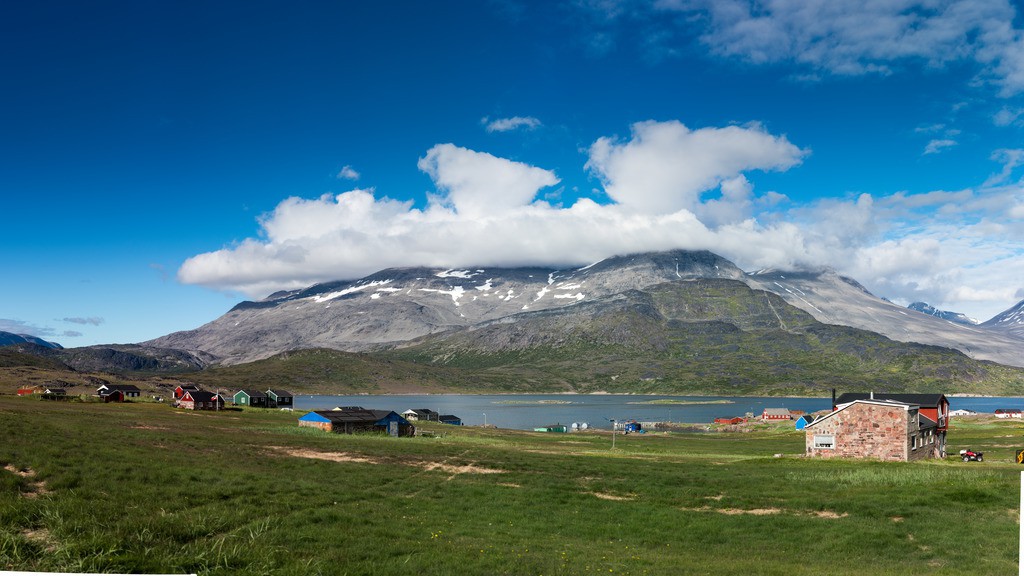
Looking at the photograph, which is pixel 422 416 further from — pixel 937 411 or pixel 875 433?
pixel 937 411

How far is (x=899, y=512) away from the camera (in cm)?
3616

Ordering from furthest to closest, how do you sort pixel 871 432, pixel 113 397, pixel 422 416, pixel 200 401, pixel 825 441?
pixel 422 416, pixel 113 397, pixel 200 401, pixel 825 441, pixel 871 432

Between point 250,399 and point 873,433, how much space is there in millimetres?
144403

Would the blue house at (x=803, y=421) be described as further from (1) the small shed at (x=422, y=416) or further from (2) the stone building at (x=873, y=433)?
(1) the small shed at (x=422, y=416)

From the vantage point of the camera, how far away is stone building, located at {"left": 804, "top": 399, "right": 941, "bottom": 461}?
236ft

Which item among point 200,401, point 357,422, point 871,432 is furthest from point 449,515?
point 200,401

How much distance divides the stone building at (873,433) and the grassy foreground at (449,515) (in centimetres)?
1930

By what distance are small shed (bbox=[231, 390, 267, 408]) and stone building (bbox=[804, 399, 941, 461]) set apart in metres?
137

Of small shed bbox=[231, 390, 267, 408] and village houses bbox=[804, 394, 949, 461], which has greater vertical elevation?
village houses bbox=[804, 394, 949, 461]

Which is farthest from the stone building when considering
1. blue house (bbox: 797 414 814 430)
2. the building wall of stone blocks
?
blue house (bbox: 797 414 814 430)

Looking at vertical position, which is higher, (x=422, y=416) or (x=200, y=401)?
(x=200, y=401)

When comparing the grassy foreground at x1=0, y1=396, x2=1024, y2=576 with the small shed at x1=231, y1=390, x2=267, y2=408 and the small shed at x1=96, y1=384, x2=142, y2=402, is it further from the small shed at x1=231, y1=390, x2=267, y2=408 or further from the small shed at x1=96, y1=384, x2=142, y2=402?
the small shed at x1=231, y1=390, x2=267, y2=408

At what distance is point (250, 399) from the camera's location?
168000 mm

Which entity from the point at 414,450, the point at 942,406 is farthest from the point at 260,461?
the point at 942,406
